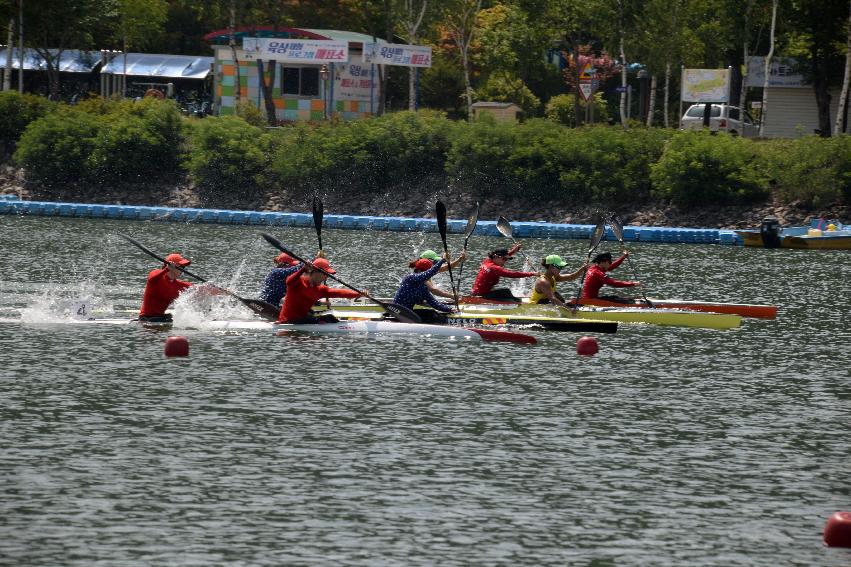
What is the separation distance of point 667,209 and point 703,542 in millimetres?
42132

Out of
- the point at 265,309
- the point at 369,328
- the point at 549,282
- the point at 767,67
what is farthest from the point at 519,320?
the point at 767,67

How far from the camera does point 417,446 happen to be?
1848cm

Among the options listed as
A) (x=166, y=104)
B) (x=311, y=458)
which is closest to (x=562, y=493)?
(x=311, y=458)

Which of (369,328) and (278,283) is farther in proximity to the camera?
(278,283)

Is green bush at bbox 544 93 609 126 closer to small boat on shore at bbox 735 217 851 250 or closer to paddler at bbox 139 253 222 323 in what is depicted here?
small boat on shore at bbox 735 217 851 250

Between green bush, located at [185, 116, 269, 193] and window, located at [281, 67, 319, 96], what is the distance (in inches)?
323

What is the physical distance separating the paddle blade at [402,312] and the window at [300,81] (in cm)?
4394

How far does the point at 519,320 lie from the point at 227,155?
34905 millimetres

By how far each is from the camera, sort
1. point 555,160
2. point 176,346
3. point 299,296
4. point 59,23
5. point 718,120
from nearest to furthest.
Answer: point 176,346 < point 299,296 < point 555,160 < point 718,120 < point 59,23

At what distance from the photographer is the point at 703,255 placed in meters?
46.9

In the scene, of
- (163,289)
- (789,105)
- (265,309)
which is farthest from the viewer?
(789,105)

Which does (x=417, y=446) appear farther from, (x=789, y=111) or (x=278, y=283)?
(x=789, y=111)

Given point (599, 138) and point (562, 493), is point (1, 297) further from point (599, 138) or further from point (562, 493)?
point (599, 138)

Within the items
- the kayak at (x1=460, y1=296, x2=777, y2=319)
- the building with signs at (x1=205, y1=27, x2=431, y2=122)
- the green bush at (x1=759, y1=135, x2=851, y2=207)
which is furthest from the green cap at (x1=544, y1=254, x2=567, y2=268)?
the building with signs at (x1=205, y1=27, x2=431, y2=122)
